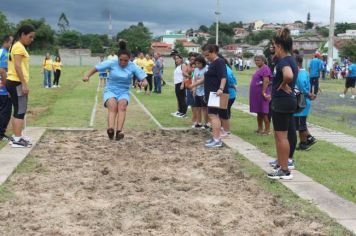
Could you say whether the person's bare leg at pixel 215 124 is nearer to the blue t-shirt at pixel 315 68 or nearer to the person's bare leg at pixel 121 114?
the person's bare leg at pixel 121 114

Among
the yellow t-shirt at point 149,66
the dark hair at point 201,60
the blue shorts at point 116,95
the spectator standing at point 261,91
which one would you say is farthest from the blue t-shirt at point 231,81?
the yellow t-shirt at point 149,66

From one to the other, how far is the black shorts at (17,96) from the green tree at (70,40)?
12698 cm

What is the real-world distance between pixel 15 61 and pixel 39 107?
27.1ft

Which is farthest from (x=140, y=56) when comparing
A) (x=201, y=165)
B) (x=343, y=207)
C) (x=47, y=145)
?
(x=343, y=207)

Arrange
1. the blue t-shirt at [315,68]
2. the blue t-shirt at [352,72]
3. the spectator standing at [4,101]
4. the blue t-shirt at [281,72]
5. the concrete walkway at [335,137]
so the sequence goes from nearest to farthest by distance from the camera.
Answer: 1. the blue t-shirt at [281,72]
2. the spectator standing at [4,101]
3. the concrete walkway at [335,137]
4. the blue t-shirt at [352,72]
5. the blue t-shirt at [315,68]

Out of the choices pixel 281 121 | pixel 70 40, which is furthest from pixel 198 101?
pixel 70 40

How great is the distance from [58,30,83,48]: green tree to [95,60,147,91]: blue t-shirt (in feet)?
413

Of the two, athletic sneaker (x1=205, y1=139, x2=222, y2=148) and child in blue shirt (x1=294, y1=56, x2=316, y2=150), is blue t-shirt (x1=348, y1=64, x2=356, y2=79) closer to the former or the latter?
child in blue shirt (x1=294, y1=56, x2=316, y2=150)

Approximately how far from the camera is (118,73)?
10.0m

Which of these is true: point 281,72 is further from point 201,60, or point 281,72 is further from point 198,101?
point 198,101

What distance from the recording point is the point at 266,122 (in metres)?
11.2

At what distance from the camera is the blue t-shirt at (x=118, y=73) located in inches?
392

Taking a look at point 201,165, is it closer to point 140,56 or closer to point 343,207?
point 343,207

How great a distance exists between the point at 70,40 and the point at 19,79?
423ft
